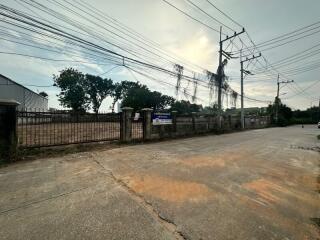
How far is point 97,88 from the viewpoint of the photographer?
5600cm

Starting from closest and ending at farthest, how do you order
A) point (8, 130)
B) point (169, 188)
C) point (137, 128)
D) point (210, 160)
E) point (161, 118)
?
point (169, 188) < point (8, 130) < point (210, 160) < point (137, 128) < point (161, 118)

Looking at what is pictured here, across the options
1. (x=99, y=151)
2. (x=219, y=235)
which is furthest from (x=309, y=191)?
(x=99, y=151)

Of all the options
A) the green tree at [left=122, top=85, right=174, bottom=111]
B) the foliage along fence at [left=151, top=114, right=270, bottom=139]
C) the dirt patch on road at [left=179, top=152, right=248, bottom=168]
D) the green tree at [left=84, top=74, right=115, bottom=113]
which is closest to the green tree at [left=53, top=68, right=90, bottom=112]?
the green tree at [left=84, top=74, right=115, bottom=113]

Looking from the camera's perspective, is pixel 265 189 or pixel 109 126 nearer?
pixel 265 189

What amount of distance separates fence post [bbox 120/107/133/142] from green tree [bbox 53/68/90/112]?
42410mm

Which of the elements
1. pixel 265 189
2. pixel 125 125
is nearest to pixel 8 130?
pixel 125 125

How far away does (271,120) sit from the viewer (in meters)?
45.7

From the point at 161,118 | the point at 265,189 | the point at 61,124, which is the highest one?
the point at 161,118

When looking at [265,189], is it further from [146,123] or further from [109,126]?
[109,126]

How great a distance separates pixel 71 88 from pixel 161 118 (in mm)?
43738

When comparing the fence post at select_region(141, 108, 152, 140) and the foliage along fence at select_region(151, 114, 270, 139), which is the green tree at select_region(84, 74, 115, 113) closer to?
the foliage along fence at select_region(151, 114, 270, 139)

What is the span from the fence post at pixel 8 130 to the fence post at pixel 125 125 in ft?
16.3

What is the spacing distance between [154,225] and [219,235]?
3.29 feet

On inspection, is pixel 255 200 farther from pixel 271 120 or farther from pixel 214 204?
pixel 271 120
